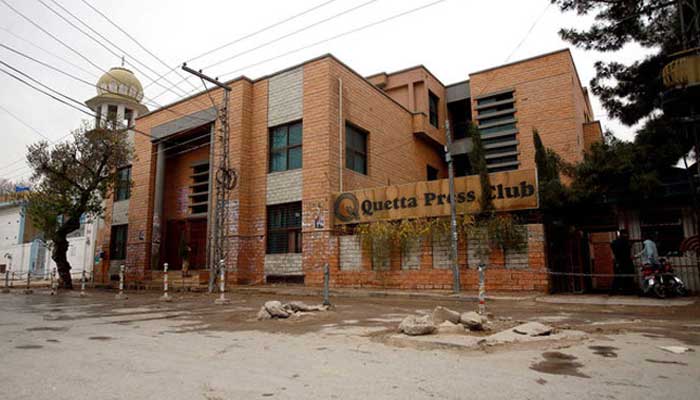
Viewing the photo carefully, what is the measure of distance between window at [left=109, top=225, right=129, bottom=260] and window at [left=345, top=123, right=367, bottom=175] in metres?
15.4

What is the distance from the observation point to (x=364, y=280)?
1592 centimetres

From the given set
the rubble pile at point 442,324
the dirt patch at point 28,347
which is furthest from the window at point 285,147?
the dirt patch at point 28,347

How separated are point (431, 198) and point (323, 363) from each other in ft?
37.5

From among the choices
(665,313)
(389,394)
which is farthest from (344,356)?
(665,313)

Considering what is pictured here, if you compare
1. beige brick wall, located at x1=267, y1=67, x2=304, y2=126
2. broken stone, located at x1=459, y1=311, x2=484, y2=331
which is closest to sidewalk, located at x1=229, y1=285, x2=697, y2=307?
broken stone, located at x1=459, y1=311, x2=484, y2=331

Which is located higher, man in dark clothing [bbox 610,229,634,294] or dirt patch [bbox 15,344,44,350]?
man in dark clothing [bbox 610,229,634,294]

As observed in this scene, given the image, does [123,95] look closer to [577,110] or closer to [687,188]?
[577,110]

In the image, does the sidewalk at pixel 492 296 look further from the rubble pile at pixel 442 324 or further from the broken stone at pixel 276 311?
the broken stone at pixel 276 311

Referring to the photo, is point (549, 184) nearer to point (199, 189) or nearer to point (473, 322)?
point (473, 322)

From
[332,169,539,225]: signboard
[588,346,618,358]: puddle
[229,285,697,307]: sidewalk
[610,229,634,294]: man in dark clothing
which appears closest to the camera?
[588,346,618,358]: puddle

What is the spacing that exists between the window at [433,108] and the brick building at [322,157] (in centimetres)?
15

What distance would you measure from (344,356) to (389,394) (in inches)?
63.8

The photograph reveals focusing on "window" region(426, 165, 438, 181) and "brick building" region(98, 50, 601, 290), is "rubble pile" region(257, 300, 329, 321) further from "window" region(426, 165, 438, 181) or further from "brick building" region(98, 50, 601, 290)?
"window" region(426, 165, 438, 181)

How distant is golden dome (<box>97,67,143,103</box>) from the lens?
112 ft
